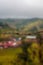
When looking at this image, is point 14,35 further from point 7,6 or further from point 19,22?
point 7,6

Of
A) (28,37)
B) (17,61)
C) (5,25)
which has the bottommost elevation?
(17,61)

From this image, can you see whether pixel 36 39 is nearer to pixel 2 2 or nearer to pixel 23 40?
pixel 23 40

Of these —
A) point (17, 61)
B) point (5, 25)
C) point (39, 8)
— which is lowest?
point (17, 61)

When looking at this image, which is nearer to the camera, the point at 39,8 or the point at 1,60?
the point at 1,60

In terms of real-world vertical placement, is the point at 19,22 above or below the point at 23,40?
above

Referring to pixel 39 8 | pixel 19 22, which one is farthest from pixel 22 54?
pixel 39 8

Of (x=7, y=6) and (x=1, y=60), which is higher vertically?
(x=7, y=6)

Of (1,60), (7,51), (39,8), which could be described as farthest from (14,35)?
(39,8)

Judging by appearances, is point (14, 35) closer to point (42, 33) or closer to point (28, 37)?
point (28, 37)
